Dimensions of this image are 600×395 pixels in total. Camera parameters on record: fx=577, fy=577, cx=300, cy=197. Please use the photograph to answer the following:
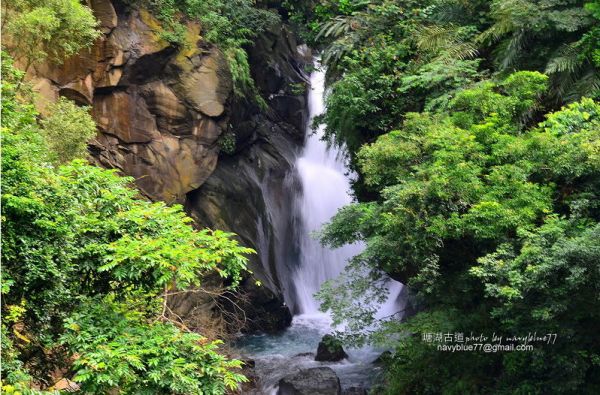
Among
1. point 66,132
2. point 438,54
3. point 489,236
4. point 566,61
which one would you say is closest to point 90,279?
point 489,236

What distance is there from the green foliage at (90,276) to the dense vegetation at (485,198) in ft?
13.0

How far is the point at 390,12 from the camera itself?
50.4 ft

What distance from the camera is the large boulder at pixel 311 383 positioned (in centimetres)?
1298

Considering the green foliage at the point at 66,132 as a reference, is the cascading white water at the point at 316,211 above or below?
below

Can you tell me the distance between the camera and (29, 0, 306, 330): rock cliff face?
15.3 m

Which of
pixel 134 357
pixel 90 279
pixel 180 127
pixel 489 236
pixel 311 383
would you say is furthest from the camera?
pixel 180 127

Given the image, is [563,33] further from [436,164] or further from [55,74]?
[55,74]

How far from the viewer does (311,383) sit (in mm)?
13156

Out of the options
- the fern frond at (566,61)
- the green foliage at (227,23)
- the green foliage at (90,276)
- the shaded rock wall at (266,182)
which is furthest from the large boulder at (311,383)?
the green foliage at (227,23)

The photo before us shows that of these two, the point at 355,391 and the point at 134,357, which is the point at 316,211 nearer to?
the point at 355,391

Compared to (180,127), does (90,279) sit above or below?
below

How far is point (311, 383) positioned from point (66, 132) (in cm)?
759

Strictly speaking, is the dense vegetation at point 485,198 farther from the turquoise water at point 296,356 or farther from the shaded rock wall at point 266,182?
the shaded rock wall at point 266,182

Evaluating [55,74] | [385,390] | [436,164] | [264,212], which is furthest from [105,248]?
[264,212]
